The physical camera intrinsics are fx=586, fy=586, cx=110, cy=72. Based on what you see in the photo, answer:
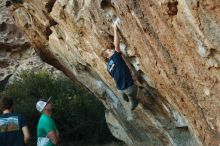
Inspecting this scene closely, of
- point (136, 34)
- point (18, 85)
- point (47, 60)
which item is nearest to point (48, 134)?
point (136, 34)

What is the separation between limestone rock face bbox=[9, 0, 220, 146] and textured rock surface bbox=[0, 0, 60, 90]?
21.1 feet

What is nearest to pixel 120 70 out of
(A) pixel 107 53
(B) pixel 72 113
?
(A) pixel 107 53

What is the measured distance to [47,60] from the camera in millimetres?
14445

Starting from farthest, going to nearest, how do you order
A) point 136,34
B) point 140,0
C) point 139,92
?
1. point 139,92
2. point 136,34
3. point 140,0

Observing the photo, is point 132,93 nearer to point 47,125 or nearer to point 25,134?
point 47,125

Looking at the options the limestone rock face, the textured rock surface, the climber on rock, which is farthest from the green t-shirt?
the textured rock surface

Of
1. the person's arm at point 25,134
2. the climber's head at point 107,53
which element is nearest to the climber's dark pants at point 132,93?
the climber's head at point 107,53

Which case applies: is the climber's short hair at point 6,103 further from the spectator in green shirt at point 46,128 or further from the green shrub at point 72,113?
the green shrub at point 72,113

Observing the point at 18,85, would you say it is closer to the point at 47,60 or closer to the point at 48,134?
the point at 47,60

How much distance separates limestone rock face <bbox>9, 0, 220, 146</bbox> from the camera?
273 inches

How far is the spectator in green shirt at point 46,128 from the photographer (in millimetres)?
8719

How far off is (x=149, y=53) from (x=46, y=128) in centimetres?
190

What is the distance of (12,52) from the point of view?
20.8 m

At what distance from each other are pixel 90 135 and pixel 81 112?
2.62ft
